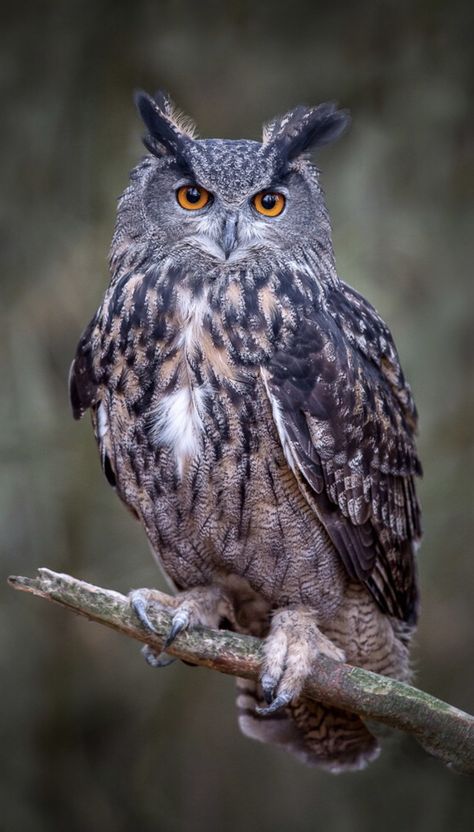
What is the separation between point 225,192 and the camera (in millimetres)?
2221

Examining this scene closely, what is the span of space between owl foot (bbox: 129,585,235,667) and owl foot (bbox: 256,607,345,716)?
0.53 feet

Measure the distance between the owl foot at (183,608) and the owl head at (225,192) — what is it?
0.74 m

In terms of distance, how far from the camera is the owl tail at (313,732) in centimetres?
261

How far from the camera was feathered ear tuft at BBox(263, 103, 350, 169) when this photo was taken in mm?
2295

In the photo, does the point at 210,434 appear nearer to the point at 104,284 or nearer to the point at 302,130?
the point at 302,130

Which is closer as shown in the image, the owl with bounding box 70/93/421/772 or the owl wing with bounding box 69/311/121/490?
the owl with bounding box 70/93/421/772

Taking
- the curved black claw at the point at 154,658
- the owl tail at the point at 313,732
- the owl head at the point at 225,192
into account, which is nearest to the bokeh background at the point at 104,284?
the owl tail at the point at 313,732

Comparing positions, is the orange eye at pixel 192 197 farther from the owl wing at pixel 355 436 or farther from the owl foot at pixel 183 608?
the owl foot at pixel 183 608

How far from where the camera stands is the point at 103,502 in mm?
3924

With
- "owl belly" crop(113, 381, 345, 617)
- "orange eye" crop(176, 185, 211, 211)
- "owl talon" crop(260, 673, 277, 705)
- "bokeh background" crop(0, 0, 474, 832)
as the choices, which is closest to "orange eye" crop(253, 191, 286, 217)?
"orange eye" crop(176, 185, 211, 211)

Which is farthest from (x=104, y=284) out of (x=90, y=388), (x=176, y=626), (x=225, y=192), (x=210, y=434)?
(x=176, y=626)

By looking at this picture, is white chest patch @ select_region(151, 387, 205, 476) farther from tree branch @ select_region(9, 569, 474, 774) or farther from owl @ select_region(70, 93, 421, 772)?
tree branch @ select_region(9, 569, 474, 774)

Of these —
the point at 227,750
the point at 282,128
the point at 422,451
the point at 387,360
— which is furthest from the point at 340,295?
the point at 227,750

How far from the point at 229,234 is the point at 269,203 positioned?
0.16m
